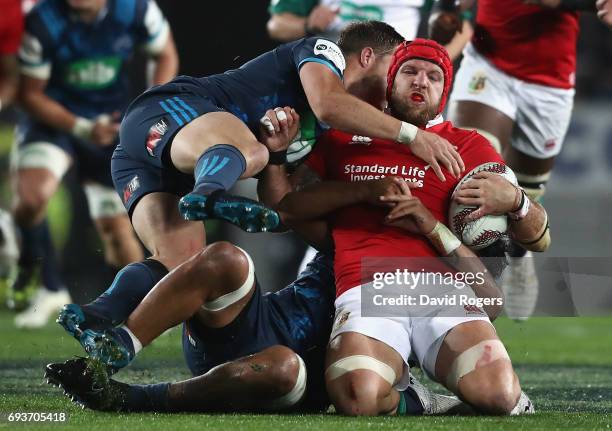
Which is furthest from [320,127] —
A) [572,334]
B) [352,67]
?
[572,334]

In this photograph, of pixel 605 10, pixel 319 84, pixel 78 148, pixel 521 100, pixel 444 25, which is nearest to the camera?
pixel 319 84

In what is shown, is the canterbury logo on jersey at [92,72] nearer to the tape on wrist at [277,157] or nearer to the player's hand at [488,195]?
the tape on wrist at [277,157]

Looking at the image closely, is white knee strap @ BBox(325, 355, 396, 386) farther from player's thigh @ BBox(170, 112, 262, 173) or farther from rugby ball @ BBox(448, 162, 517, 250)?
player's thigh @ BBox(170, 112, 262, 173)

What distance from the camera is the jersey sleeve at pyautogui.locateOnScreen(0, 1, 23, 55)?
7.48m

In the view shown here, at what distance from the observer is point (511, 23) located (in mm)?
6195

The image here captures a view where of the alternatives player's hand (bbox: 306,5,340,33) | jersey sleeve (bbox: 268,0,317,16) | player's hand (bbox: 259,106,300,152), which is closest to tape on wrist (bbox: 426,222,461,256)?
player's hand (bbox: 259,106,300,152)

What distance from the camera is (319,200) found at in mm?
3938

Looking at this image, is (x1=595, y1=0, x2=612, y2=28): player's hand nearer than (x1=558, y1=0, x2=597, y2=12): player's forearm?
Yes

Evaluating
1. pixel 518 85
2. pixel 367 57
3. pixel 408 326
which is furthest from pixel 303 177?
pixel 518 85

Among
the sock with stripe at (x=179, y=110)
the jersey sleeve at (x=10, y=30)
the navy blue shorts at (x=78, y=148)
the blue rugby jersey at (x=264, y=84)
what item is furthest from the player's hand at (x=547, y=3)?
the jersey sleeve at (x=10, y=30)

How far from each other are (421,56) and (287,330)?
110cm

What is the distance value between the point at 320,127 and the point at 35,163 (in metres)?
3.90

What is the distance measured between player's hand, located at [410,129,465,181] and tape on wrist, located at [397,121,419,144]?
0.04ft

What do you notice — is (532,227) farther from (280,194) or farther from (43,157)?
(43,157)
